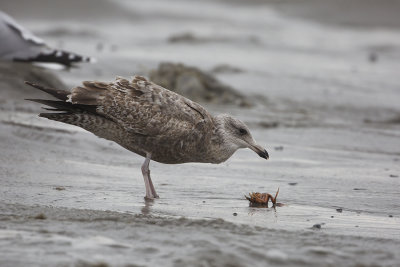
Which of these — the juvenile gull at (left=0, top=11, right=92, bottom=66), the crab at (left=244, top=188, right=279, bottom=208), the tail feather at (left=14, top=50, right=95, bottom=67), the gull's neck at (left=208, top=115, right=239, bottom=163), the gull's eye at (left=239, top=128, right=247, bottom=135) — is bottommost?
the crab at (left=244, top=188, right=279, bottom=208)

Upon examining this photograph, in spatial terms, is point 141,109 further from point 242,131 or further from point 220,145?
point 242,131

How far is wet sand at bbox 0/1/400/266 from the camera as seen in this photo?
3.97 metres

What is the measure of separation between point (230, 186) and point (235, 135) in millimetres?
481

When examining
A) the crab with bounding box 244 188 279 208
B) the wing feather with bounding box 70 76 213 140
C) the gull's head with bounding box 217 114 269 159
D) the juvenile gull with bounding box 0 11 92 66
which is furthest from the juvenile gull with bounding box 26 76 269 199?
the juvenile gull with bounding box 0 11 92 66

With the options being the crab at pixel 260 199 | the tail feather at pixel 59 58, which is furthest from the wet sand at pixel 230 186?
the tail feather at pixel 59 58

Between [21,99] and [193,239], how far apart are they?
6.08m

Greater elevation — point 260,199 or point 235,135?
point 235,135

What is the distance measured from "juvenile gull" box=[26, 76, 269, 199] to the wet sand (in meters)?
0.36

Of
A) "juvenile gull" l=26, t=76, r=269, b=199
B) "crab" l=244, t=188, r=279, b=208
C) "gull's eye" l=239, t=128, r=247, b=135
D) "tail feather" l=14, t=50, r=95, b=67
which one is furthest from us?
"tail feather" l=14, t=50, r=95, b=67

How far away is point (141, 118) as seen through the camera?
626 centimetres

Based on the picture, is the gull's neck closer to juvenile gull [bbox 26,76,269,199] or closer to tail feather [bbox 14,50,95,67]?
juvenile gull [bbox 26,76,269,199]

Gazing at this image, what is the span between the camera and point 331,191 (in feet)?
21.2

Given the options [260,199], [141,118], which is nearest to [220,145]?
[141,118]

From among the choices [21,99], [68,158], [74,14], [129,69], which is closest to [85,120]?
[68,158]
